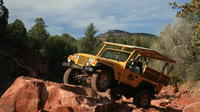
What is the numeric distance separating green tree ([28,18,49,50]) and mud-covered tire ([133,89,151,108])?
44.0 m

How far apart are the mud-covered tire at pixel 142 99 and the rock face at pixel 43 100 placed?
168 inches

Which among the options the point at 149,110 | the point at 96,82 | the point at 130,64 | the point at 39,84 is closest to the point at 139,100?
the point at 149,110

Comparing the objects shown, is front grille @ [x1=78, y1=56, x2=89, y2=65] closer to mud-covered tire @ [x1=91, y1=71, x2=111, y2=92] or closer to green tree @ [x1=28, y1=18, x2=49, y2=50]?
mud-covered tire @ [x1=91, y1=71, x2=111, y2=92]

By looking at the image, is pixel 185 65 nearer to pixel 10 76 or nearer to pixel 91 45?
pixel 10 76

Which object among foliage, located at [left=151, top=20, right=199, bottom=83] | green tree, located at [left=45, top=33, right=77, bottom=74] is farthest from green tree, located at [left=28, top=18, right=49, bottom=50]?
foliage, located at [left=151, top=20, right=199, bottom=83]

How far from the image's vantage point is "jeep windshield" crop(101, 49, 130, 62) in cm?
1276

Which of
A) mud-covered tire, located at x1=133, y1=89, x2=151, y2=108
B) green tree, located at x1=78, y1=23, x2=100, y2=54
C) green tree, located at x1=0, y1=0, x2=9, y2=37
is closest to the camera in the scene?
mud-covered tire, located at x1=133, y1=89, x2=151, y2=108

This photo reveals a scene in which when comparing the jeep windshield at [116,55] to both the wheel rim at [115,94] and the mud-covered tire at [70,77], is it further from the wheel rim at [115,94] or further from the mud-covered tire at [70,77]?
the mud-covered tire at [70,77]

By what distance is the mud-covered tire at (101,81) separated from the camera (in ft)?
36.0

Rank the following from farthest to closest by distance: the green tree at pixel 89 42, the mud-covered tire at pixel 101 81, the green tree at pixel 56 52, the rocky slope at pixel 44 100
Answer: the green tree at pixel 89 42
the green tree at pixel 56 52
the mud-covered tire at pixel 101 81
the rocky slope at pixel 44 100

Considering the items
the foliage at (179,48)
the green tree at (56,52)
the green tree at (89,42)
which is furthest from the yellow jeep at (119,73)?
the green tree at (89,42)

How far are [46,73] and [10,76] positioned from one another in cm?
905

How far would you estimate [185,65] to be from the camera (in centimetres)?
3231

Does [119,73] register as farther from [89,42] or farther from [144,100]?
[89,42]
